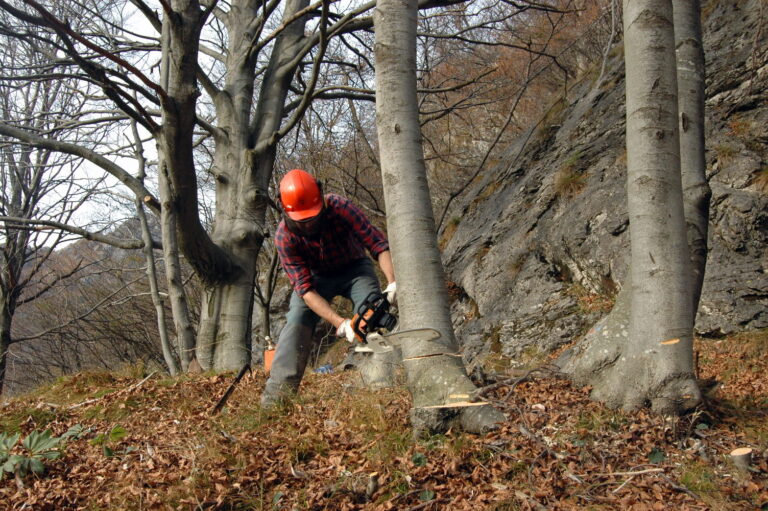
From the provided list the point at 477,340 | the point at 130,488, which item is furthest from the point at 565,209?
the point at 130,488

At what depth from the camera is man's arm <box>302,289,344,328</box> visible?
405cm

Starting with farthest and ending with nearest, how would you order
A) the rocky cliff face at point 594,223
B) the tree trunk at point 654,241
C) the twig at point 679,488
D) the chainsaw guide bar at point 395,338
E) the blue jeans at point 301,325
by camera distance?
the rocky cliff face at point 594,223
the blue jeans at point 301,325
the chainsaw guide bar at point 395,338
the tree trunk at point 654,241
the twig at point 679,488

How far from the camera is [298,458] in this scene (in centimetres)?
309

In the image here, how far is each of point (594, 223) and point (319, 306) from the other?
4364mm

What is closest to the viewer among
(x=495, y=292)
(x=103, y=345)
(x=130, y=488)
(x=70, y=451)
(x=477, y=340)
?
(x=130, y=488)

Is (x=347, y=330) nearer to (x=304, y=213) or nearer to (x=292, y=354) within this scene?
(x=292, y=354)

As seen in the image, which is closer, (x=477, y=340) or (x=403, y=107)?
(x=403, y=107)

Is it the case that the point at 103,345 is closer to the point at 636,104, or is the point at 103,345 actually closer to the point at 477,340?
the point at 477,340

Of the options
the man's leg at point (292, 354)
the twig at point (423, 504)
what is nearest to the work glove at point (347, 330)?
the man's leg at point (292, 354)

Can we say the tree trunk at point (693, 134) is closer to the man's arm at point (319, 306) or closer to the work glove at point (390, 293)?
the work glove at point (390, 293)

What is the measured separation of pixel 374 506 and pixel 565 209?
6.06 meters

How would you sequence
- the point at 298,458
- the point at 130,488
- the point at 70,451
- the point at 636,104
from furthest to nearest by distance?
the point at 70,451 < the point at 636,104 < the point at 298,458 < the point at 130,488

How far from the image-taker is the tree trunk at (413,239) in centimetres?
310

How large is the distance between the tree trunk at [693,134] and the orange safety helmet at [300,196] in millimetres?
2587
